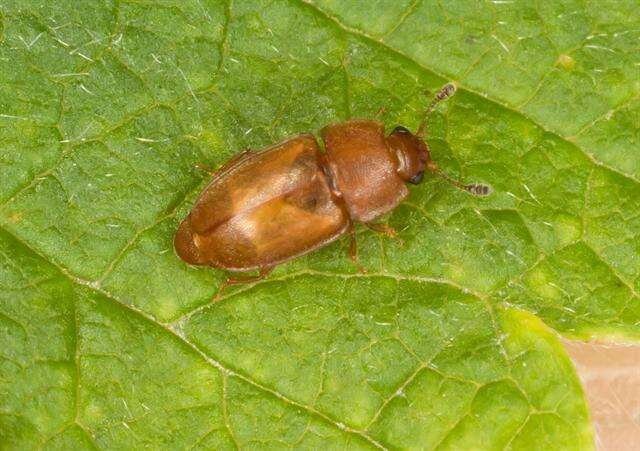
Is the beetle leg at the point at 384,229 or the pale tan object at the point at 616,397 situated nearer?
the beetle leg at the point at 384,229

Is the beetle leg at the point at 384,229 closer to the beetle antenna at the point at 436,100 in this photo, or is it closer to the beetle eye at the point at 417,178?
the beetle eye at the point at 417,178

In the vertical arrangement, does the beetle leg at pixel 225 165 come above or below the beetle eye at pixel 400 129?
below

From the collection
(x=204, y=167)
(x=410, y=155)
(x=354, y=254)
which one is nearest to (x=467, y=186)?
(x=410, y=155)

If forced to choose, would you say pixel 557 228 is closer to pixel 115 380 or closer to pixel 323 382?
pixel 323 382

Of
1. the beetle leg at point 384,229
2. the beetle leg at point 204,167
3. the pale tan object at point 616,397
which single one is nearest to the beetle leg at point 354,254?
the beetle leg at point 384,229

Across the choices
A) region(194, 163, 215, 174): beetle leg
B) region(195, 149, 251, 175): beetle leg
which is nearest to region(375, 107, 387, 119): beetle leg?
region(195, 149, 251, 175): beetle leg

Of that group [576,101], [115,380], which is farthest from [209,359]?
[576,101]

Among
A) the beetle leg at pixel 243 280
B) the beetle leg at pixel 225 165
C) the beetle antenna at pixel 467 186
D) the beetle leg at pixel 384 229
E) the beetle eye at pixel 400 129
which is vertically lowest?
the beetle leg at pixel 243 280
